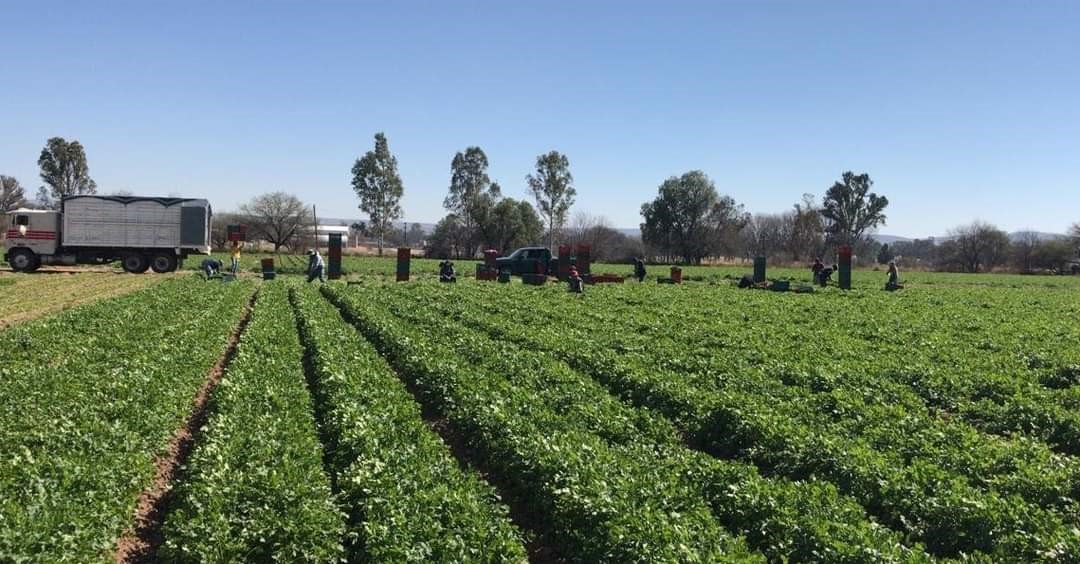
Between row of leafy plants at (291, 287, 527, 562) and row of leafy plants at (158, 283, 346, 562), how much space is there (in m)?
0.26

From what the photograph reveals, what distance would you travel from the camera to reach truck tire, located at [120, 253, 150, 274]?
3894cm

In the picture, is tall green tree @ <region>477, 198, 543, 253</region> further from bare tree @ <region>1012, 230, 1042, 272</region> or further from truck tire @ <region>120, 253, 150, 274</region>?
bare tree @ <region>1012, 230, 1042, 272</region>

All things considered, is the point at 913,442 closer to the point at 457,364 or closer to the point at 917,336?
the point at 457,364

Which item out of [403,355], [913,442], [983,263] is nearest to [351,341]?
[403,355]

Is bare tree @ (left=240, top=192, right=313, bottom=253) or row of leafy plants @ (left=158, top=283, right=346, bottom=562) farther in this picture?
bare tree @ (left=240, top=192, right=313, bottom=253)

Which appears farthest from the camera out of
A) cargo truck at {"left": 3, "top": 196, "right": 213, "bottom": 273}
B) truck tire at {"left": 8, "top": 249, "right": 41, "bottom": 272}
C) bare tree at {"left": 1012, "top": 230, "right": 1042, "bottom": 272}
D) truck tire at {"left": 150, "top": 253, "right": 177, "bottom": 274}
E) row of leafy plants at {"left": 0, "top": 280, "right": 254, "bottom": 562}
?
bare tree at {"left": 1012, "top": 230, "right": 1042, "bottom": 272}

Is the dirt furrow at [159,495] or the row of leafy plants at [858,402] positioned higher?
the row of leafy plants at [858,402]

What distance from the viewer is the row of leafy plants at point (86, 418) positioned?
18.4 ft

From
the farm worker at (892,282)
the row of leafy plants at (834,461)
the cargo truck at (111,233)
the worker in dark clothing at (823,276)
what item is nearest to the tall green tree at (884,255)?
the farm worker at (892,282)

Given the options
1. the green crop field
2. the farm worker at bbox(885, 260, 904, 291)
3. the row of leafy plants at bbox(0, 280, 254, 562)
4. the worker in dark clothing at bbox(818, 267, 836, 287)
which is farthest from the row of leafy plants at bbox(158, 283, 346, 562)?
the farm worker at bbox(885, 260, 904, 291)

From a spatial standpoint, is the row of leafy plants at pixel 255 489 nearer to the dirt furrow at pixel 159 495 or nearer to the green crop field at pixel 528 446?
the green crop field at pixel 528 446

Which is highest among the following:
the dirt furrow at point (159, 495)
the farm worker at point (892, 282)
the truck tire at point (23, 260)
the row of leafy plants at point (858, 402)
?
the farm worker at point (892, 282)

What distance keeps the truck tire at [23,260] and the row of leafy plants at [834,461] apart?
35.8 m

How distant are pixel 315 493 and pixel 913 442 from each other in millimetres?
6834
